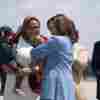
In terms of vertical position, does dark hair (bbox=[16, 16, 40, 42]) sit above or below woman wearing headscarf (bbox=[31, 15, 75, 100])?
above

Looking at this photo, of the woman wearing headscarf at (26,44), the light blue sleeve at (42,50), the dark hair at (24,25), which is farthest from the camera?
the dark hair at (24,25)

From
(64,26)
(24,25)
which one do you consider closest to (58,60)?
(64,26)

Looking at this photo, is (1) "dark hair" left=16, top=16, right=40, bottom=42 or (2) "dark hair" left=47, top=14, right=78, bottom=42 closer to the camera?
(2) "dark hair" left=47, top=14, right=78, bottom=42

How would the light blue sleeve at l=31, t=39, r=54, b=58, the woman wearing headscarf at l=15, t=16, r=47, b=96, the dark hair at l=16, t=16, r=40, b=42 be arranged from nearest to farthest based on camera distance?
the light blue sleeve at l=31, t=39, r=54, b=58, the woman wearing headscarf at l=15, t=16, r=47, b=96, the dark hair at l=16, t=16, r=40, b=42

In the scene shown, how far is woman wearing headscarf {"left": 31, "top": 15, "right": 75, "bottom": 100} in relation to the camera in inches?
180

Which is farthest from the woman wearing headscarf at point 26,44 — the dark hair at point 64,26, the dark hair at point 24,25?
the dark hair at point 64,26

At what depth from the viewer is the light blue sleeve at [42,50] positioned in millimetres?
4566

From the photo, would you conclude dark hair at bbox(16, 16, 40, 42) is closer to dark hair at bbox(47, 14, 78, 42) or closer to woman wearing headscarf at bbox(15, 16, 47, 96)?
woman wearing headscarf at bbox(15, 16, 47, 96)

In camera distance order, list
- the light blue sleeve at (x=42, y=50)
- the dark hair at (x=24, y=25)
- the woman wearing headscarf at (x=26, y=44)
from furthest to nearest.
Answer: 1. the dark hair at (x=24, y=25)
2. the woman wearing headscarf at (x=26, y=44)
3. the light blue sleeve at (x=42, y=50)

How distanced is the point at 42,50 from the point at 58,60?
158 millimetres

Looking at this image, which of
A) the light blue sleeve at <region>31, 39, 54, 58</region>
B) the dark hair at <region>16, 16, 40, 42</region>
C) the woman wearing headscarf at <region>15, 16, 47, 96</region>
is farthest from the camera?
the dark hair at <region>16, 16, 40, 42</region>

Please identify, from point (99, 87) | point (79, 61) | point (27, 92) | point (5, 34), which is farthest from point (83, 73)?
point (5, 34)

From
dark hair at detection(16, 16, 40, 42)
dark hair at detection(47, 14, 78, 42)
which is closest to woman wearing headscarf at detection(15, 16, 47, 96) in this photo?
dark hair at detection(16, 16, 40, 42)

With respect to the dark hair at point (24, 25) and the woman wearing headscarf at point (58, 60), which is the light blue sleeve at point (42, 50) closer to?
the woman wearing headscarf at point (58, 60)
